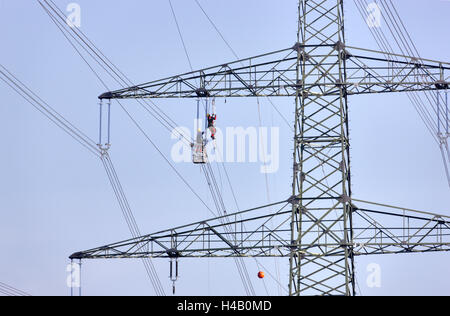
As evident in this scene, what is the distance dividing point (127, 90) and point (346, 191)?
12.1 metres

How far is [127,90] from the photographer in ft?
212

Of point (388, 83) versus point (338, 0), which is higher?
point (338, 0)

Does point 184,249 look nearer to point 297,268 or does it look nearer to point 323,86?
point 297,268

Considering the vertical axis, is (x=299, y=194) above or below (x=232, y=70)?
below
